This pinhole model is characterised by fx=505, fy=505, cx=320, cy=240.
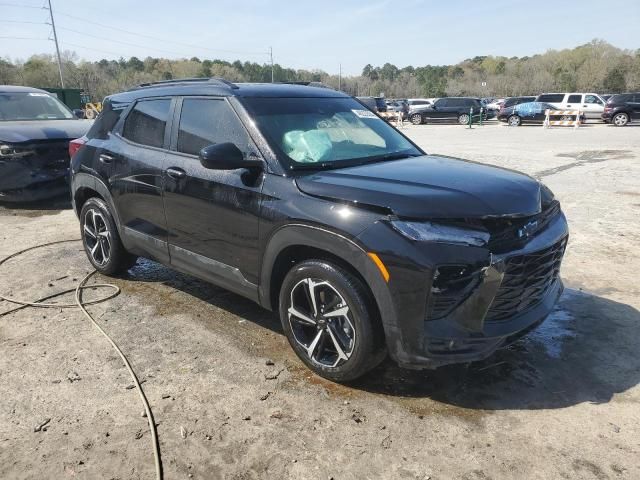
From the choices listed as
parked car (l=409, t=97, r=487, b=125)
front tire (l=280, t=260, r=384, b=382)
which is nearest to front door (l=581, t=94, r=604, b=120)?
parked car (l=409, t=97, r=487, b=125)

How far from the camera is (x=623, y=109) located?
26406mm

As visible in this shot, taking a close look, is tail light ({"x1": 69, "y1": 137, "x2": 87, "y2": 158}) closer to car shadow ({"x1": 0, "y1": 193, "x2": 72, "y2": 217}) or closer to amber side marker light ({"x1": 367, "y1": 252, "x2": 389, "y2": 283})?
car shadow ({"x1": 0, "y1": 193, "x2": 72, "y2": 217})

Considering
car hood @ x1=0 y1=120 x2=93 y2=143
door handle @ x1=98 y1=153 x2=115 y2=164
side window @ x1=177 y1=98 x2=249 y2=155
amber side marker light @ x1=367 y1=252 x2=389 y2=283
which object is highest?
side window @ x1=177 y1=98 x2=249 y2=155

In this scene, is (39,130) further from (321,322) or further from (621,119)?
(621,119)

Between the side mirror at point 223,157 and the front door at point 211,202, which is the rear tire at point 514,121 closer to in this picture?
the front door at point 211,202

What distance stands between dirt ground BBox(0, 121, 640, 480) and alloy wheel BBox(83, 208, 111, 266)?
1.60ft

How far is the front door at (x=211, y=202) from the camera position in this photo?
3453 mm

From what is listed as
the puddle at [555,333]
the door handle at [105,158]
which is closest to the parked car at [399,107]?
the door handle at [105,158]

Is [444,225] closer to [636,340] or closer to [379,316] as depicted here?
[379,316]

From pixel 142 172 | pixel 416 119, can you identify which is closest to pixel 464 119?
pixel 416 119

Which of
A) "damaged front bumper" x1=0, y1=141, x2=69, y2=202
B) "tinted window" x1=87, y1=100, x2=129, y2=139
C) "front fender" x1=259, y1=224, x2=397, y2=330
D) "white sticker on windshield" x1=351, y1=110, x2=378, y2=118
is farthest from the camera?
"damaged front bumper" x1=0, y1=141, x2=69, y2=202

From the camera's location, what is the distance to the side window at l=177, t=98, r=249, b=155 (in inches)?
141

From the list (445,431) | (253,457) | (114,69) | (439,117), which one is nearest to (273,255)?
(253,457)

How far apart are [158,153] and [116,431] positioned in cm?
223
